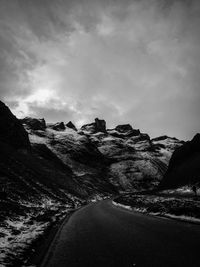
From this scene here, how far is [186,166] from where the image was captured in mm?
105062

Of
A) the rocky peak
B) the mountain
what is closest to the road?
the mountain

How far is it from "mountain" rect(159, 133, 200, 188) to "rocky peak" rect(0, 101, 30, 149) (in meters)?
70.6

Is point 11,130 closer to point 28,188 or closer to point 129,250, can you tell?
point 28,188

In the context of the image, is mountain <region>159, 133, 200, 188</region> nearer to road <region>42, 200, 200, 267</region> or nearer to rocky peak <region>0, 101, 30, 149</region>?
rocky peak <region>0, 101, 30, 149</region>

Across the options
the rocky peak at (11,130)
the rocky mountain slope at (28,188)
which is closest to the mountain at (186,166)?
the rocky mountain slope at (28,188)

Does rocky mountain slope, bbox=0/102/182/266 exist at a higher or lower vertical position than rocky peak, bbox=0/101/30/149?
lower

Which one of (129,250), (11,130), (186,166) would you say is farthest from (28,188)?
(11,130)

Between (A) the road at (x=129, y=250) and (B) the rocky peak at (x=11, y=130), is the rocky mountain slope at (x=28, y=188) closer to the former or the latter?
(B) the rocky peak at (x=11, y=130)

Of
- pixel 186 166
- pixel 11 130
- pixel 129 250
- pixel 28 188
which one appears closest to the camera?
pixel 129 250

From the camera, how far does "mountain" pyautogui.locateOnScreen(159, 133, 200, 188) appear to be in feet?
298

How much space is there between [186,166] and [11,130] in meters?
86.0

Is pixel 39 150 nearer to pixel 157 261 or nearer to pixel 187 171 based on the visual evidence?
pixel 187 171

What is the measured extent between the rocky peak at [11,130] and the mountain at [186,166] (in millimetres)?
70640

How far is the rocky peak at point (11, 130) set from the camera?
123137 mm
